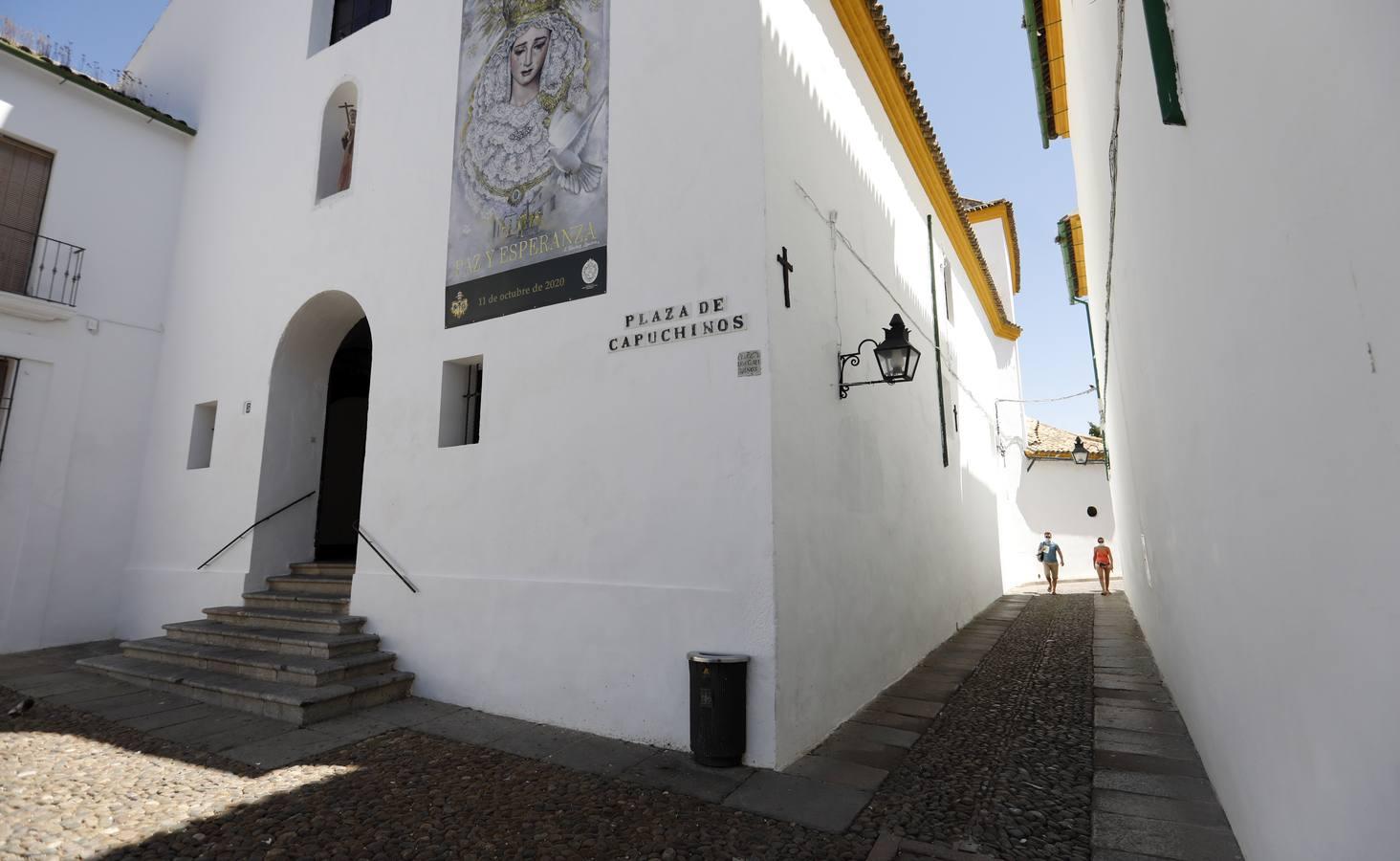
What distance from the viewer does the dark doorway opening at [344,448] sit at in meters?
9.11

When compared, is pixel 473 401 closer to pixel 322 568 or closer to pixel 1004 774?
pixel 322 568

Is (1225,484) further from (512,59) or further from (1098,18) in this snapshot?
(512,59)

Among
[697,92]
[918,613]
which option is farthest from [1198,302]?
[918,613]

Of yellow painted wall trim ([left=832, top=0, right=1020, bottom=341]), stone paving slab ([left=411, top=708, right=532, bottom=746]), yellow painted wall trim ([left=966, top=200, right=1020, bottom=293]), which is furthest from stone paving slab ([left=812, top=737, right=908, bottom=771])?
yellow painted wall trim ([left=966, top=200, right=1020, bottom=293])

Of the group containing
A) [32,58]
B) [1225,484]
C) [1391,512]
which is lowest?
[1391,512]

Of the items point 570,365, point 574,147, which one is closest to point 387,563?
point 570,365

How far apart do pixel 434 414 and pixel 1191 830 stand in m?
5.88

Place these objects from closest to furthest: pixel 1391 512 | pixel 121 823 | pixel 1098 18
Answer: pixel 1391 512
pixel 121 823
pixel 1098 18

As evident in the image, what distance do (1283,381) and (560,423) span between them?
14.4ft

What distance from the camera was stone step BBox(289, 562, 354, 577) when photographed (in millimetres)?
7285

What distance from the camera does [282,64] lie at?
886 cm

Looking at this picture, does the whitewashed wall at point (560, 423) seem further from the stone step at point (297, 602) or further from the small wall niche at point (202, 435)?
the small wall niche at point (202, 435)

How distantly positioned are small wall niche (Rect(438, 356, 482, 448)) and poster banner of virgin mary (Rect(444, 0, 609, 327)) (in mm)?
427

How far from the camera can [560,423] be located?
5.30 meters
